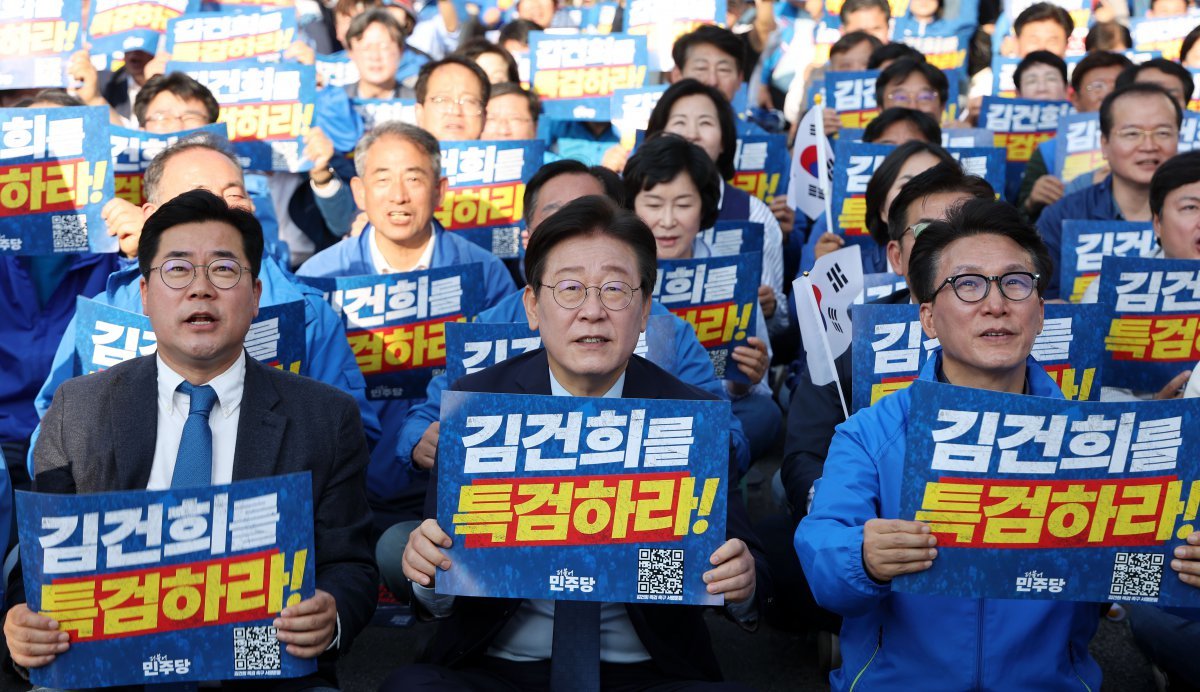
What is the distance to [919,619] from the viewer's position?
3.37 meters

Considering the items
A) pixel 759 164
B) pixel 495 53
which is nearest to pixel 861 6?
pixel 495 53

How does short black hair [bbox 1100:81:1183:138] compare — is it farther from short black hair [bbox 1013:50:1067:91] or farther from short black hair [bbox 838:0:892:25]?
short black hair [bbox 838:0:892:25]

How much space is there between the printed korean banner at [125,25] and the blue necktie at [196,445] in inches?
217

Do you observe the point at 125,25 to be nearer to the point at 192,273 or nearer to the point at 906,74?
the point at 906,74

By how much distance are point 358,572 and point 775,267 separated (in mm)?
3727

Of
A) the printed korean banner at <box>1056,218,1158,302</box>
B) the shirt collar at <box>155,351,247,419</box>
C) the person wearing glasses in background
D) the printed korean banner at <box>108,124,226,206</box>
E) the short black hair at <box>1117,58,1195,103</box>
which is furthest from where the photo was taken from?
the short black hair at <box>1117,58,1195,103</box>

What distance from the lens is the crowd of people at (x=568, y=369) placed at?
11.0ft

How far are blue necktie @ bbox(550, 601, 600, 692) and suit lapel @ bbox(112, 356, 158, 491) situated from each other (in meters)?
1.18

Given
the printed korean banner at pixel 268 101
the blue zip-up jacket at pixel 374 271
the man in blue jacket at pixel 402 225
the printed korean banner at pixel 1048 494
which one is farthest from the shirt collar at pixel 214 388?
the printed korean banner at pixel 268 101

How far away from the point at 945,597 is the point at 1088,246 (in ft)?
9.29

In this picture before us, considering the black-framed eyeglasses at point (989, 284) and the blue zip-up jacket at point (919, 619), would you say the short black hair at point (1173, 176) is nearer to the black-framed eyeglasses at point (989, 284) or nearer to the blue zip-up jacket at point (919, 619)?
the black-framed eyeglasses at point (989, 284)

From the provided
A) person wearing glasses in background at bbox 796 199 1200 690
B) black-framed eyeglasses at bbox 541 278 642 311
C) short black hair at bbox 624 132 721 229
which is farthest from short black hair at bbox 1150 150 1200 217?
black-framed eyeglasses at bbox 541 278 642 311

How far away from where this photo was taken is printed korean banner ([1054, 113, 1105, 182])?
791 cm

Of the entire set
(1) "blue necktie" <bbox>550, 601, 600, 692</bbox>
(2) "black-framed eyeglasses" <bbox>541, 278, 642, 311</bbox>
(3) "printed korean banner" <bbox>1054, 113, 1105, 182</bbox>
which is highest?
(3) "printed korean banner" <bbox>1054, 113, 1105, 182</bbox>
